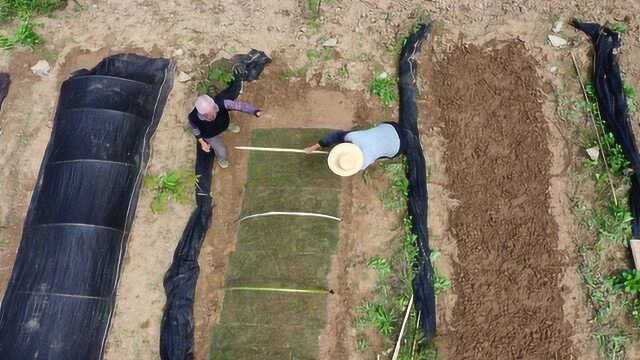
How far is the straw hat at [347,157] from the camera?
17.8 ft

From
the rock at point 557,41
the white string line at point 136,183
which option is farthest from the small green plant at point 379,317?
the rock at point 557,41

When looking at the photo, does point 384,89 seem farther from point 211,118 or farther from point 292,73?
point 211,118

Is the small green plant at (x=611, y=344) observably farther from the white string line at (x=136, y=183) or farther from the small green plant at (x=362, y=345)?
the white string line at (x=136, y=183)

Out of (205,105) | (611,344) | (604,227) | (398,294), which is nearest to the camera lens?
(205,105)

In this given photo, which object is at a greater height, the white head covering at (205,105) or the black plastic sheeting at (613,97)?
the black plastic sheeting at (613,97)

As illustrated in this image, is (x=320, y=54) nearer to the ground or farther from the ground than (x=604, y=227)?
farther from the ground

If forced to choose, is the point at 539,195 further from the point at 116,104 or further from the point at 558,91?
the point at 116,104

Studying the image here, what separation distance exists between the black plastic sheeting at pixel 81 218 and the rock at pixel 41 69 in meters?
0.62

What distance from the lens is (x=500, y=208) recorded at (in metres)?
6.35

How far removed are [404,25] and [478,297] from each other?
4085 mm

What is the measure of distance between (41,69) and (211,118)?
3.49 m

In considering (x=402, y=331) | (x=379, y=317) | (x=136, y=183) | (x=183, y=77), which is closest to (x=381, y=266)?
(x=379, y=317)

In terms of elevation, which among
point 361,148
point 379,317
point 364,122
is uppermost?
point 364,122

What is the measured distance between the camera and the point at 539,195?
639cm
